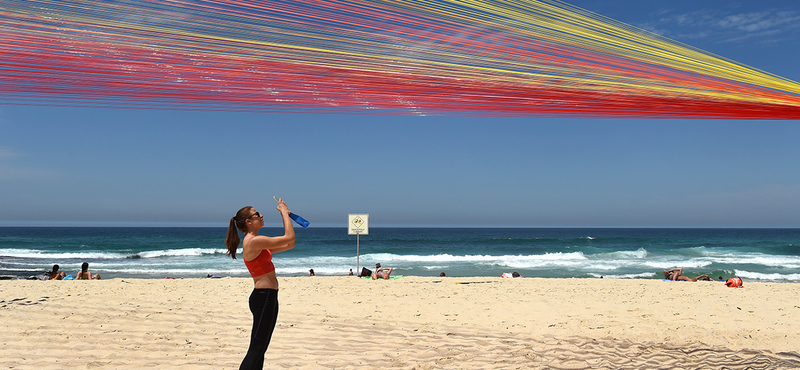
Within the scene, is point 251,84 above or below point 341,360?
above

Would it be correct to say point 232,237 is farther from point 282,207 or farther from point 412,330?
point 412,330

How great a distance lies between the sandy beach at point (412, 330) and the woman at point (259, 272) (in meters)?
1.58

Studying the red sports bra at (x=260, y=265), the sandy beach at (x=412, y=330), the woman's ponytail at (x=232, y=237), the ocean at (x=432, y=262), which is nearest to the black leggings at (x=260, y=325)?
the red sports bra at (x=260, y=265)

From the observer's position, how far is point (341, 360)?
4934 mm

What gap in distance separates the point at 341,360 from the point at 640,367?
113 inches

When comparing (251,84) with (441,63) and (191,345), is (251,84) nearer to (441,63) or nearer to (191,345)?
(441,63)

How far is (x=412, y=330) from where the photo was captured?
6391 mm

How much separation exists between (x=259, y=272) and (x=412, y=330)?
356 cm

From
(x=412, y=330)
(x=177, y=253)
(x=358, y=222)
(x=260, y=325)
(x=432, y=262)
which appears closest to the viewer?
(x=260, y=325)

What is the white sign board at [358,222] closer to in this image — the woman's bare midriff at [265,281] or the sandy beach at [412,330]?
the sandy beach at [412,330]

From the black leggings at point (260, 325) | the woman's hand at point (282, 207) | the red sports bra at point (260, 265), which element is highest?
the woman's hand at point (282, 207)

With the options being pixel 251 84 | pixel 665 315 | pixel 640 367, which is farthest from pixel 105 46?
pixel 665 315

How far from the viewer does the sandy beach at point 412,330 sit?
194 inches

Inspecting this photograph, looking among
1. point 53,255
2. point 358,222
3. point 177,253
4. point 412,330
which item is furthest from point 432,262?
point 53,255
